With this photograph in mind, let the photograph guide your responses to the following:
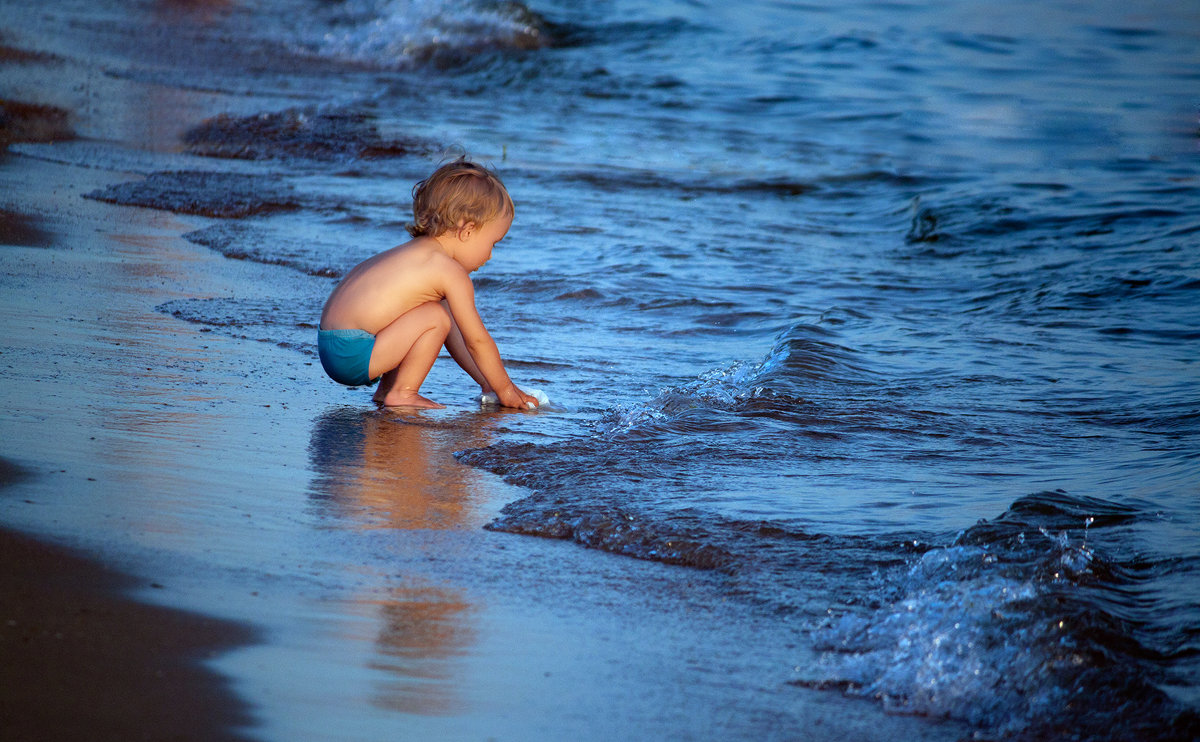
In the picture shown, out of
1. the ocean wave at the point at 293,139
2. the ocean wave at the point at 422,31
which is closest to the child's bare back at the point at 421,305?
the ocean wave at the point at 293,139

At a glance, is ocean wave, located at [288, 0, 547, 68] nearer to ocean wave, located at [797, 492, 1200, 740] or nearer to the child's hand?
the child's hand

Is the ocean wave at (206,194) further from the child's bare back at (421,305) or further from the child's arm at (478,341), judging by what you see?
the child's arm at (478,341)

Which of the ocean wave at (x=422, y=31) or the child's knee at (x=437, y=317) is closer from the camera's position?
the child's knee at (x=437, y=317)

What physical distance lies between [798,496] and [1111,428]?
1.67 metres

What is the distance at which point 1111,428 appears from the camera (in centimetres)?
446

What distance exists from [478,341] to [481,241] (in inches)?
15.0

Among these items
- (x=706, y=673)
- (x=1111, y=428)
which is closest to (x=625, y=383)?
(x=1111, y=428)

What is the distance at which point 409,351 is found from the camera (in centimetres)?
436

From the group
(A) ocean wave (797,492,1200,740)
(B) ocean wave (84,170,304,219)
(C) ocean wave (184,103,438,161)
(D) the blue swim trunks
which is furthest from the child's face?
(C) ocean wave (184,103,438,161)

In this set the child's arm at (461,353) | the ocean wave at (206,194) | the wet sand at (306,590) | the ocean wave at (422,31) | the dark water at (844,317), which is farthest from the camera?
the ocean wave at (422,31)

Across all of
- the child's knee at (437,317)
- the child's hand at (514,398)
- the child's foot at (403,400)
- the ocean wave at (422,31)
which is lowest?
the child's foot at (403,400)

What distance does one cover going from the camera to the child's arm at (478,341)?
4332 millimetres

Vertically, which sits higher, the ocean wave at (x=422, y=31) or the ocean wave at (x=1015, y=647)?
the ocean wave at (x=422, y=31)

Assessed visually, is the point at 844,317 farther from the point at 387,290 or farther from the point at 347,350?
the point at 347,350
